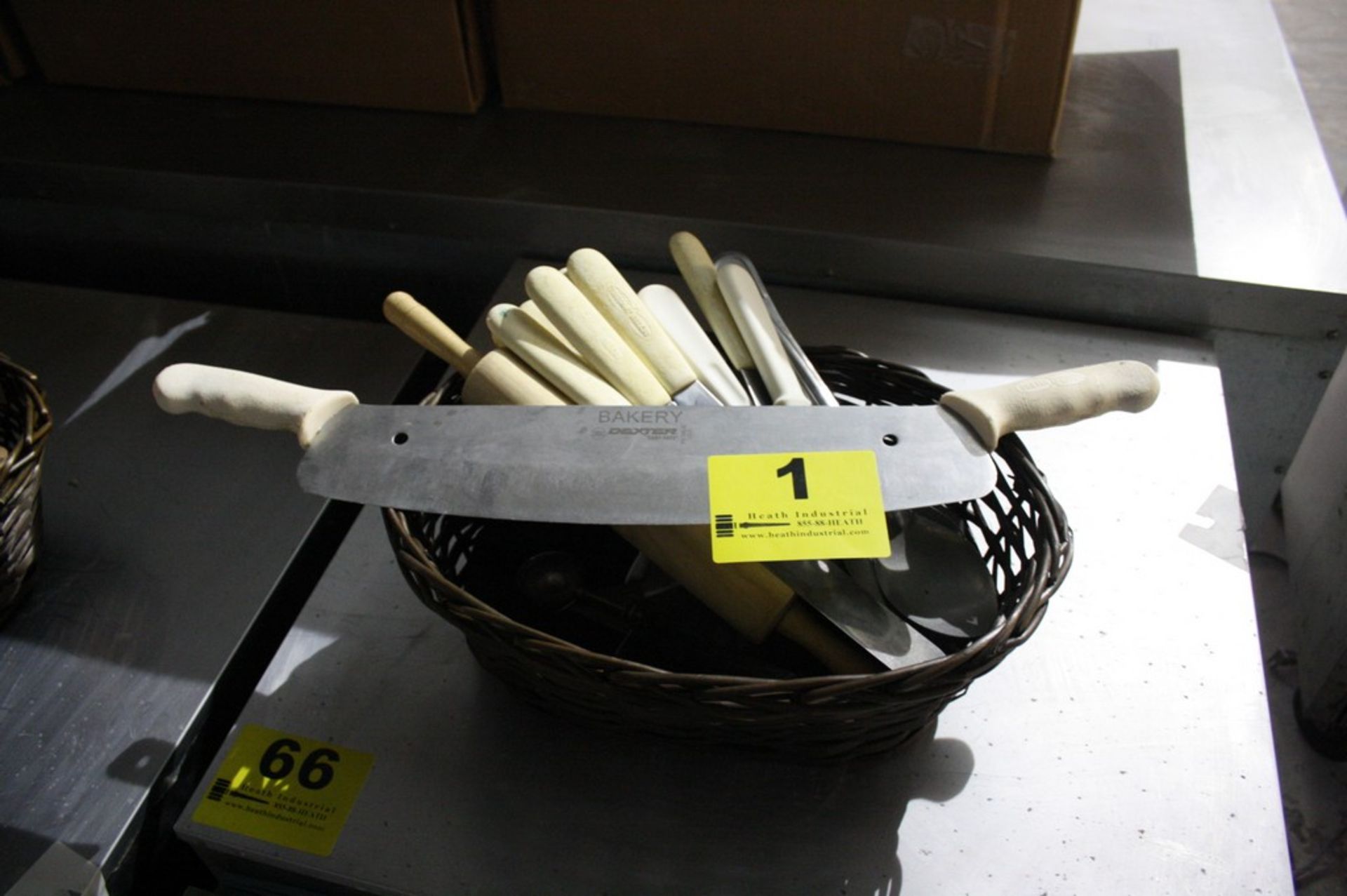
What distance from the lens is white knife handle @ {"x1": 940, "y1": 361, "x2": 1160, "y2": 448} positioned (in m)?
0.49

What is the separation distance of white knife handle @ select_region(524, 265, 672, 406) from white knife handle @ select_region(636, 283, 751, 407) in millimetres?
42

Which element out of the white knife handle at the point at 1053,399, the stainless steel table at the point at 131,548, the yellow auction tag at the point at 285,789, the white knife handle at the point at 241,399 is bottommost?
the yellow auction tag at the point at 285,789

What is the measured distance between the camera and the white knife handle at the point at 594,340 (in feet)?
1.76

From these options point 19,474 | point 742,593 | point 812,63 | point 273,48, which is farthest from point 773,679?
point 273,48

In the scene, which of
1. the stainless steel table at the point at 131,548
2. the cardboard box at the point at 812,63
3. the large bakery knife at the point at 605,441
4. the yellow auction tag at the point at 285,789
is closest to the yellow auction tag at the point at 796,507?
the large bakery knife at the point at 605,441

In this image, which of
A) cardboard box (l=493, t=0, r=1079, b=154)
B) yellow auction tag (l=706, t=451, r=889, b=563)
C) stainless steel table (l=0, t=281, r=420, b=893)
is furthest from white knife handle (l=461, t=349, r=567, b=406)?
cardboard box (l=493, t=0, r=1079, b=154)

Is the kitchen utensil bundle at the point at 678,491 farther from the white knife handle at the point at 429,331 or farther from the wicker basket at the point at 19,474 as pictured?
the wicker basket at the point at 19,474

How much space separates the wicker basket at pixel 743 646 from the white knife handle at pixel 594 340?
0.08 metres

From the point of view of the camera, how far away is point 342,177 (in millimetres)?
903

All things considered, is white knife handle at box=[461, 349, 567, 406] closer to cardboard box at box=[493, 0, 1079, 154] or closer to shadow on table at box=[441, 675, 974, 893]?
shadow on table at box=[441, 675, 974, 893]

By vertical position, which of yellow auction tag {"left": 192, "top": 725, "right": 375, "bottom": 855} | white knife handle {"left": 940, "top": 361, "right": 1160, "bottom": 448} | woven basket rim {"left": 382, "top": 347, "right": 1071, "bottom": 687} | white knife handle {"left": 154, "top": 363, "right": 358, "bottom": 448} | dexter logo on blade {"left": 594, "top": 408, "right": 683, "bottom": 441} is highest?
white knife handle {"left": 154, "top": 363, "right": 358, "bottom": 448}

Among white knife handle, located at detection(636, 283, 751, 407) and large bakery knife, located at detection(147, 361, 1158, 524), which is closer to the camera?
large bakery knife, located at detection(147, 361, 1158, 524)

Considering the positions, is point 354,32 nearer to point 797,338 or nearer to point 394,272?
point 394,272

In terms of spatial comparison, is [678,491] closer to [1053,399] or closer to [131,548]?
[1053,399]
